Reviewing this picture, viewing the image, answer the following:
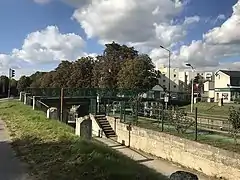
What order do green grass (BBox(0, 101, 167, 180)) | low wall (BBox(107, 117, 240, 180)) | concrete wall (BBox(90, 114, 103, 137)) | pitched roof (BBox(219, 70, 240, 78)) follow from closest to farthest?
green grass (BBox(0, 101, 167, 180)) < low wall (BBox(107, 117, 240, 180)) < concrete wall (BBox(90, 114, 103, 137)) < pitched roof (BBox(219, 70, 240, 78))

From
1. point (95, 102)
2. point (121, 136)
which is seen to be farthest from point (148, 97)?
point (121, 136)

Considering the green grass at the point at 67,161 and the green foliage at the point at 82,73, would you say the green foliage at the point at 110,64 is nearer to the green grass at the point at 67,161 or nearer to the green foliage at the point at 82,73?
the green foliage at the point at 82,73

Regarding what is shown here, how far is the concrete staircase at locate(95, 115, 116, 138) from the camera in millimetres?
32906

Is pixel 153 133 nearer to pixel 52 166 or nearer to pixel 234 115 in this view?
pixel 234 115

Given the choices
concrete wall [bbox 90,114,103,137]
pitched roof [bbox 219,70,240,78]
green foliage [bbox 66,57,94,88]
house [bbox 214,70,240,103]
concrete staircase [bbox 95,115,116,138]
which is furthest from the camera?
green foliage [bbox 66,57,94,88]

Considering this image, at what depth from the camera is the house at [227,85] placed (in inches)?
3118

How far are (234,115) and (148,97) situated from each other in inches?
1568

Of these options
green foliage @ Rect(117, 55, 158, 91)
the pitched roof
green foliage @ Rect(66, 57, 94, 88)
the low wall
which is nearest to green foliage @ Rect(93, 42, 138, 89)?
green foliage @ Rect(117, 55, 158, 91)

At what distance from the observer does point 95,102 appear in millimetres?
40094

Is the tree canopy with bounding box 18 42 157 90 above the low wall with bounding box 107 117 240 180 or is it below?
above

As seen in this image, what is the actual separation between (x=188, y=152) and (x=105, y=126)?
49.5ft

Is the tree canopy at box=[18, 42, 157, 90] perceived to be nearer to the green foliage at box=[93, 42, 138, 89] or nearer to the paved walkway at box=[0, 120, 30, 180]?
the green foliage at box=[93, 42, 138, 89]

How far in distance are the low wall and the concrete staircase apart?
13.0ft

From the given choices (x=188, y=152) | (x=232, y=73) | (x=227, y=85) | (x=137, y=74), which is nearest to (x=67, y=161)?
(x=188, y=152)
